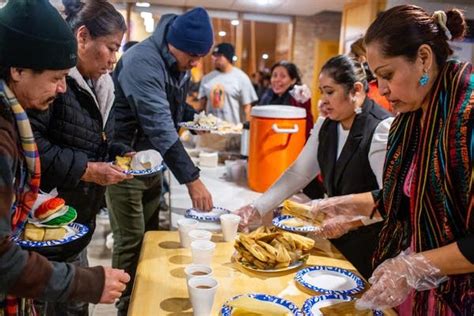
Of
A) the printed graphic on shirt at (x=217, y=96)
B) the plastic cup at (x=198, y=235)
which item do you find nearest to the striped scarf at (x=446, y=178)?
the plastic cup at (x=198, y=235)

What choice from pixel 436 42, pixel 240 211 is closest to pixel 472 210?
pixel 436 42

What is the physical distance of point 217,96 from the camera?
4.83m

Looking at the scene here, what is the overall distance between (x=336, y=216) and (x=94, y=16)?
1145 mm

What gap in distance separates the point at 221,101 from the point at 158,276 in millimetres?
3684

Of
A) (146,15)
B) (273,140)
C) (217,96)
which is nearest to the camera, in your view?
(273,140)

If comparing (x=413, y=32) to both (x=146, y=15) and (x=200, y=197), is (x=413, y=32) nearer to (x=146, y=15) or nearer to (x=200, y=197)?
(x=200, y=197)

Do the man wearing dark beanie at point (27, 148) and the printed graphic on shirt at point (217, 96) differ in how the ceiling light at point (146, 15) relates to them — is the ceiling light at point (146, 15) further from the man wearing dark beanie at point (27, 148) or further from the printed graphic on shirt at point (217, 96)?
the man wearing dark beanie at point (27, 148)

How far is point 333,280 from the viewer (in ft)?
4.32

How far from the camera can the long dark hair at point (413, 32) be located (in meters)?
1.13

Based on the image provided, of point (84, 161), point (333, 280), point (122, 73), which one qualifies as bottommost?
point (333, 280)

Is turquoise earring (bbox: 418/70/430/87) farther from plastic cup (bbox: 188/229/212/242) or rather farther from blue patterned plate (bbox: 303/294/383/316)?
plastic cup (bbox: 188/229/212/242)

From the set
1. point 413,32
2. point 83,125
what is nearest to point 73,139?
point 83,125

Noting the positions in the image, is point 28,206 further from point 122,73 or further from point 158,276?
point 122,73

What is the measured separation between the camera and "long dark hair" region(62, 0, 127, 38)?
1647 mm
